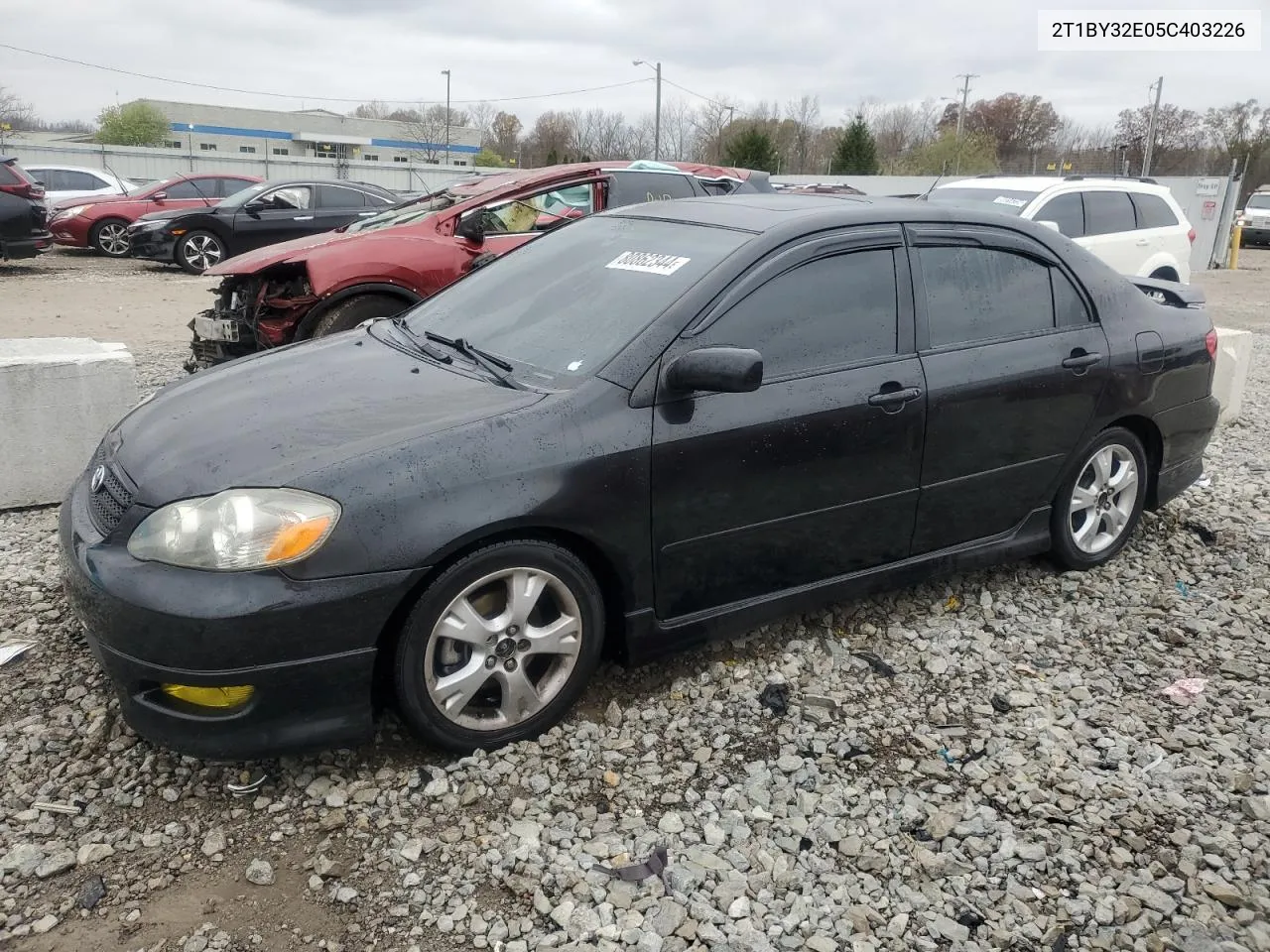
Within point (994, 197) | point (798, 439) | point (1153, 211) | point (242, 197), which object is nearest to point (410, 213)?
point (798, 439)

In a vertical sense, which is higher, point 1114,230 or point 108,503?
point 1114,230

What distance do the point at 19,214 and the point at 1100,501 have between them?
586 inches

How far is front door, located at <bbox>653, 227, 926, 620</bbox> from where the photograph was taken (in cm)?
319

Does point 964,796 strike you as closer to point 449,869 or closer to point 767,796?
point 767,796

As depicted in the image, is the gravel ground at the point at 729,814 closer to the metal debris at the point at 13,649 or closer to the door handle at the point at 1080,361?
the metal debris at the point at 13,649

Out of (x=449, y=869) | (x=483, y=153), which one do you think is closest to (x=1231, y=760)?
(x=449, y=869)

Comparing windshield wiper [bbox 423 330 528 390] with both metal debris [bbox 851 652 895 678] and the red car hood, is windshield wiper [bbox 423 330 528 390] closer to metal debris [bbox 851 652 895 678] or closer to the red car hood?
metal debris [bbox 851 652 895 678]

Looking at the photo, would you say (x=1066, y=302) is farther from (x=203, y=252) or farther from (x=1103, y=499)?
(x=203, y=252)

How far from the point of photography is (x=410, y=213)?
7891 mm

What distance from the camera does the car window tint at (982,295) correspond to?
3.75m

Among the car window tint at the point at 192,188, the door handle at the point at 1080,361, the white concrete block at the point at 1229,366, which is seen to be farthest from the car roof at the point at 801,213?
the car window tint at the point at 192,188

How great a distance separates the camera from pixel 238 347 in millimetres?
7117

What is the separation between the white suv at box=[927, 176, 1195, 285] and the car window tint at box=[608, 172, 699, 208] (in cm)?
350

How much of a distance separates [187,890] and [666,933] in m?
1.22
